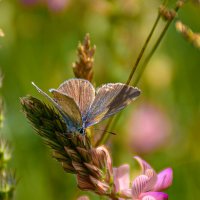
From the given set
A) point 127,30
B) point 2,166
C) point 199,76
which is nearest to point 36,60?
point 127,30

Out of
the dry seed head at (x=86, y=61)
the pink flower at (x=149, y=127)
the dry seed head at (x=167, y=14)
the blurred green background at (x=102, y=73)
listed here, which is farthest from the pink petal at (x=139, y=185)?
the pink flower at (x=149, y=127)

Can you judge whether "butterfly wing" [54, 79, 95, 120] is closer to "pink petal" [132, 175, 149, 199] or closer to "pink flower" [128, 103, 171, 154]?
"pink petal" [132, 175, 149, 199]

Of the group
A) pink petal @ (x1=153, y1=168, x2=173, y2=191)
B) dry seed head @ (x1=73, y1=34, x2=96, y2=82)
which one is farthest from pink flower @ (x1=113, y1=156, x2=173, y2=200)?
dry seed head @ (x1=73, y1=34, x2=96, y2=82)

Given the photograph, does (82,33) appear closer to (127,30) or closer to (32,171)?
(127,30)

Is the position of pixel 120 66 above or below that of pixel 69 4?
below

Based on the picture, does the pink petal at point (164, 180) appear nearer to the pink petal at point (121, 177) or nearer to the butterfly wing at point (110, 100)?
the pink petal at point (121, 177)
